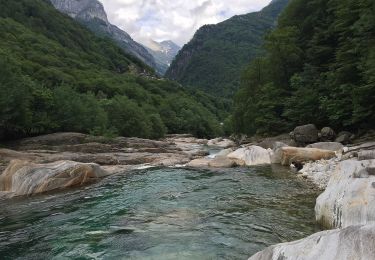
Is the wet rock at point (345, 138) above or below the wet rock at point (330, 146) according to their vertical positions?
above

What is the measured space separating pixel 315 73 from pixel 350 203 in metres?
41.3

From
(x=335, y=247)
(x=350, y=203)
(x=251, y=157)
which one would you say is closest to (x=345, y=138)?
(x=251, y=157)

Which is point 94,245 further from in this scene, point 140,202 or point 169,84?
point 169,84

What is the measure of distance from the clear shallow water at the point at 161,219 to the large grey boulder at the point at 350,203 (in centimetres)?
85

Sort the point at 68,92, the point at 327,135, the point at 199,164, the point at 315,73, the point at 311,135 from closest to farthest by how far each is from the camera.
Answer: the point at 199,164, the point at 311,135, the point at 327,135, the point at 315,73, the point at 68,92

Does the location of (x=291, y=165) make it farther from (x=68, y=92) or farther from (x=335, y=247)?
(x=68, y=92)

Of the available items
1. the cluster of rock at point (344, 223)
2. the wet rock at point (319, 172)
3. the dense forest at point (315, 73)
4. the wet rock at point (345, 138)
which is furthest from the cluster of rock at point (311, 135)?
the cluster of rock at point (344, 223)

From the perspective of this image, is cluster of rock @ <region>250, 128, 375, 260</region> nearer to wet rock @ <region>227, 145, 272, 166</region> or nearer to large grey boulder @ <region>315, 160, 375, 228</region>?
large grey boulder @ <region>315, 160, 375, 228</region>

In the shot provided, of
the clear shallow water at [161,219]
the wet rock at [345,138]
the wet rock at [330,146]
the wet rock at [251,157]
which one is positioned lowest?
the clear shallow water at [161,219]

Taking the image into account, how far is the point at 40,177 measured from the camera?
77.9 ft

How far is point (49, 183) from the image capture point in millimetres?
23688

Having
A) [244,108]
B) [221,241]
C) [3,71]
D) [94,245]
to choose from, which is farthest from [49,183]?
[244,108]

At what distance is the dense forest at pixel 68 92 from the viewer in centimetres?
4519

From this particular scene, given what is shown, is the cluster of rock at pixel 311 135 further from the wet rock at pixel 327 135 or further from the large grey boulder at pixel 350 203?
the large grey boulder at pixel 350 203
